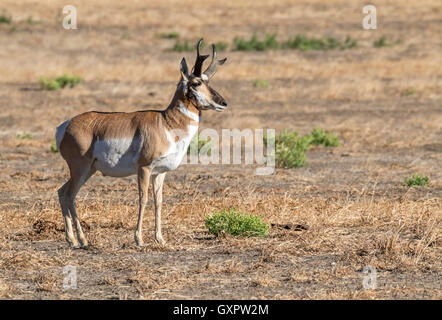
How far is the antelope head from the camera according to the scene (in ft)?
29.1

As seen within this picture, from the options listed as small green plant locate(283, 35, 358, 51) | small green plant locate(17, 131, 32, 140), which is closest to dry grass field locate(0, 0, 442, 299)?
small green plant locate(17, 131, 32, 140)

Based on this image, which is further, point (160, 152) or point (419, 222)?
point (419, 222)

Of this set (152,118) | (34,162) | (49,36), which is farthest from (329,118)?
(49,36)

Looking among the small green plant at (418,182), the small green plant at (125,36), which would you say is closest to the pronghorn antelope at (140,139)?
the small green plant at (418,182)

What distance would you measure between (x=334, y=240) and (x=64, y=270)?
3.02 meters

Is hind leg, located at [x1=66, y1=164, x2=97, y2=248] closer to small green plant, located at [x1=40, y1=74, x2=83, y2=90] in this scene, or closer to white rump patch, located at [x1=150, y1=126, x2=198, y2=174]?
white rump patch, located at [x1=150, y1=126, x2=198, y2=174]

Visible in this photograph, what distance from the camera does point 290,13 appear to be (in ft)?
185

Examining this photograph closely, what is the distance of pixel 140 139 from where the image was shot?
29.5 ft

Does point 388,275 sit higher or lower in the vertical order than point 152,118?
lower

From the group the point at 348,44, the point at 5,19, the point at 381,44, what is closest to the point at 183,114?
the point at 381,44

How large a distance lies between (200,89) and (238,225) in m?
1.69

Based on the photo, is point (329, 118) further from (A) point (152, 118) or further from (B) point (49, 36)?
(B) point (49, 36)

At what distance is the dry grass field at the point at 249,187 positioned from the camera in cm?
795

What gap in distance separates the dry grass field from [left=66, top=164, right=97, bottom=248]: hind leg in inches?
7.1
